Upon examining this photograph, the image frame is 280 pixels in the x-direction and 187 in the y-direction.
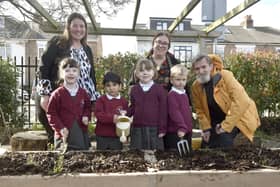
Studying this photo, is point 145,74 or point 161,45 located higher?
point 161,45

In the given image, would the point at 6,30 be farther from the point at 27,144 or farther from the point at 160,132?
the point at 160,132

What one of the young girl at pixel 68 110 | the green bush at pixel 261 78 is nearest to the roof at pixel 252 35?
the green bush at pixel 261 78

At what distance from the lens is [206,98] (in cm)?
373

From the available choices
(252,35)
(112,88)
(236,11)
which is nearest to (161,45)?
(112,88)

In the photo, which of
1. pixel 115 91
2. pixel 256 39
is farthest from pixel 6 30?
pixel 256 39

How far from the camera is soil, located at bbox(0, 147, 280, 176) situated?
264cm

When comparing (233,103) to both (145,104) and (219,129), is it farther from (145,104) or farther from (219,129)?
(145,104)

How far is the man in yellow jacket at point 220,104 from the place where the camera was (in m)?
3.54

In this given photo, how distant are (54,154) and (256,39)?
44.8 meters

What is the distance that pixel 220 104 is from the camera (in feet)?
12.0

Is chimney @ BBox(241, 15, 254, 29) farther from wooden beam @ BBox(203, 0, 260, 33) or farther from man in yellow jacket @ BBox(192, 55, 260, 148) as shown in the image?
man in yellow jacket @ BBox(192, 55, 260, 148)

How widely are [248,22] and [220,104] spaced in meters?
47.9

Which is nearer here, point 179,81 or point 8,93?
point 179,81

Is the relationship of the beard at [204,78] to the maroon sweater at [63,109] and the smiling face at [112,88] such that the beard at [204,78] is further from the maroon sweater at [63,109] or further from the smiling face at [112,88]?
the maroon sweater at [63,109]
